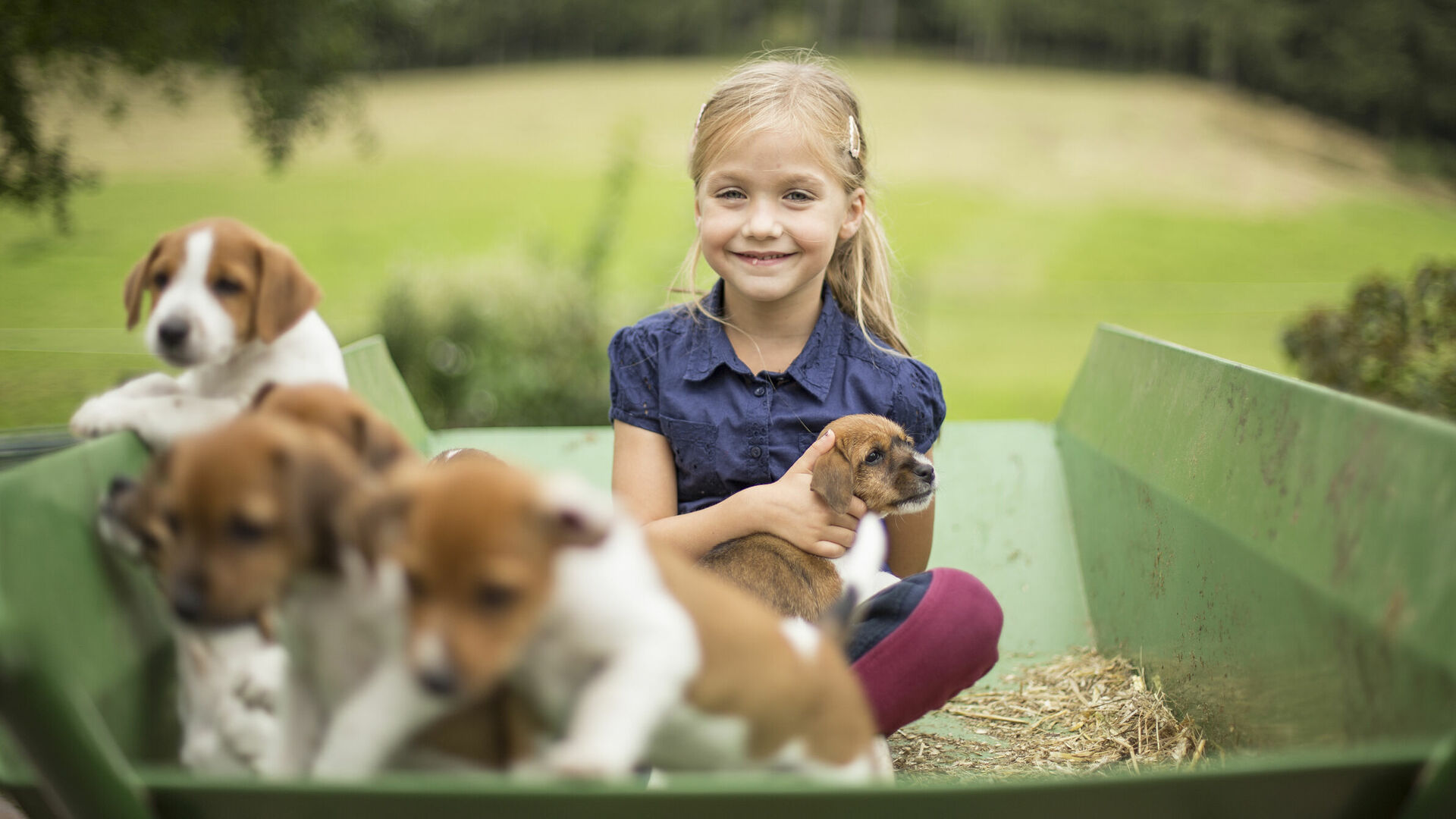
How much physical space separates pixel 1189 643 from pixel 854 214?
137 cm

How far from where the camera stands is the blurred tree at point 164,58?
11.2ft

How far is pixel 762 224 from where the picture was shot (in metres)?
2.39

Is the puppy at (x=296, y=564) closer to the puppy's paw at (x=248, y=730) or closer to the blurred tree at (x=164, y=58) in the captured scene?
the puppy's paw at (x=248, y=730)

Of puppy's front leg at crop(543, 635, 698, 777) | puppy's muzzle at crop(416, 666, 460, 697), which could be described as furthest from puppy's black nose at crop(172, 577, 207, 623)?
puppy's front leg at crop(543, 635, 698, 777)

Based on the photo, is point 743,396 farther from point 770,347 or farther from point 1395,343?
point 1395,343

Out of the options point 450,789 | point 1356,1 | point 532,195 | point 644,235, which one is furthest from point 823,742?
point 1356,1

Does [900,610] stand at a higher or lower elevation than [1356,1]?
lower

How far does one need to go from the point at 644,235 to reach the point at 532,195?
309 cm

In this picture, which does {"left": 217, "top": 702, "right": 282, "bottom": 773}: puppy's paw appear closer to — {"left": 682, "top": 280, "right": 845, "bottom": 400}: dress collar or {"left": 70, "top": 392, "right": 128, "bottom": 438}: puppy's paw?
{"left": 70, "top": 392, "right": 128, "bottom": 438}: puppy's paw

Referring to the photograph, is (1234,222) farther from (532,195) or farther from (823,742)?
(823,742)

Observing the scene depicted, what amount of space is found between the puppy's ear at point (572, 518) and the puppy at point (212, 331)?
74 cm

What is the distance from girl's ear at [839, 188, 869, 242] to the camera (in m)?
2.68

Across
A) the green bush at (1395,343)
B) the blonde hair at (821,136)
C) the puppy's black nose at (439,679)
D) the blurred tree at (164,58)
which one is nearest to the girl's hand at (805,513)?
the blonde hair at (821,136)

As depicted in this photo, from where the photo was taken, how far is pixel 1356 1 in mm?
18391
